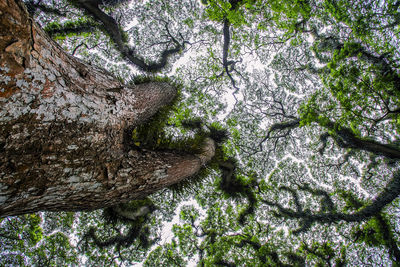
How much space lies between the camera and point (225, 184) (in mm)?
6973

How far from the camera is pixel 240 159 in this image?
7.61m

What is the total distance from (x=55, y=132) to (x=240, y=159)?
7.11 m

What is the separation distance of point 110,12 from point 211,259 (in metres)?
11.0

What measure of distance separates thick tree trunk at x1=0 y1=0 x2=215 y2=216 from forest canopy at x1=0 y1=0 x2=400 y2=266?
3516 mm

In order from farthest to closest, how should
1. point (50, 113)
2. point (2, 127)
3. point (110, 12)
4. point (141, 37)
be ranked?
point (141, 37), point (110, 12), point (50, 113), point (2, 127)

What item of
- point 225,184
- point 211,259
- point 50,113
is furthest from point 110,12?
point 211,259

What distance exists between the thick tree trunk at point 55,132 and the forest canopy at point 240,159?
3.52 m

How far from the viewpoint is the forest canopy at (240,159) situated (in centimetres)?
576

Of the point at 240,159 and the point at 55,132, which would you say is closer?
the point at 55,132

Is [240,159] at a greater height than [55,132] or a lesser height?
lesser

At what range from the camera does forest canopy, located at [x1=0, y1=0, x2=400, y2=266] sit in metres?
5.76

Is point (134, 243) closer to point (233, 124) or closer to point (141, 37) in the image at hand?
point (233, 124)

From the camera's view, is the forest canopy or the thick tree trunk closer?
the thick tree trunk

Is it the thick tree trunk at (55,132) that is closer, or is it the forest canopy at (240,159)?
the thick tree trunk at (55,132)
